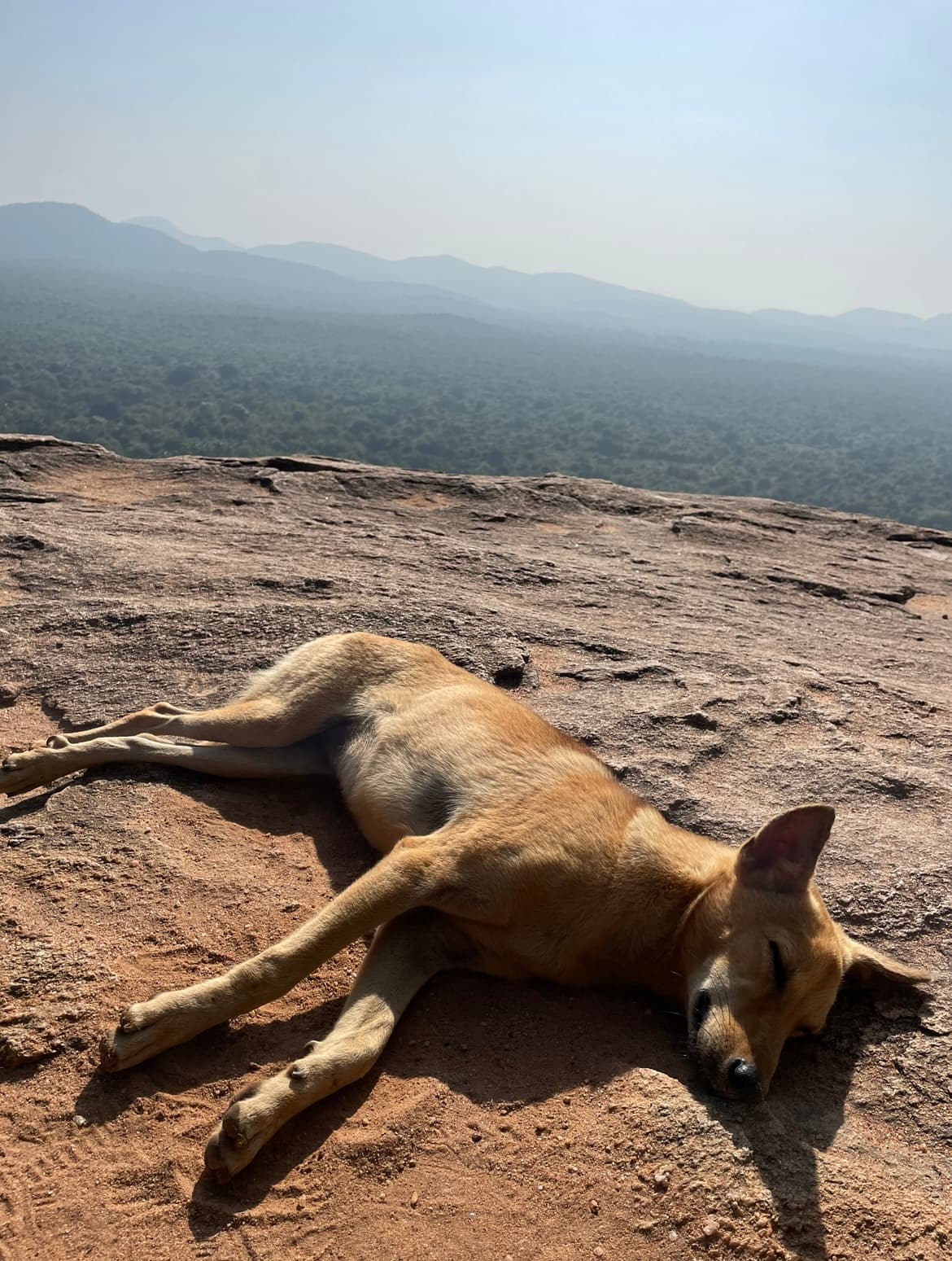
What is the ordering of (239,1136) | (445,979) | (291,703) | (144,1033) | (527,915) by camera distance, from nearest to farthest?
(239,1136), (144,1033), (527,915), (445,979), (291,703)

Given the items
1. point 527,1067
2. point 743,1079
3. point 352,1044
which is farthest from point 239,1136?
point 743,1079

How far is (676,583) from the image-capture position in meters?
11.3

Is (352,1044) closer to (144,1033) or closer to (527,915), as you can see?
(144,1033)

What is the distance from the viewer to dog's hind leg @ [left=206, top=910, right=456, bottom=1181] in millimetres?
3129

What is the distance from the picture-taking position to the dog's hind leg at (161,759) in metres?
5.05

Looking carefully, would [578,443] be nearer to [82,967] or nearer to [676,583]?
[676,583]

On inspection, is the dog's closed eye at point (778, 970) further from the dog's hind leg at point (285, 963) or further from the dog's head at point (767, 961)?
the dog's hind leg at point (285, 963)

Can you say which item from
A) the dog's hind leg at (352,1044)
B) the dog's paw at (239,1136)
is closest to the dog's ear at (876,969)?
the dog's hind leg at (352,1044)

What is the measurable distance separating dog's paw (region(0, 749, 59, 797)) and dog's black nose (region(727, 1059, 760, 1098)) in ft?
11.9

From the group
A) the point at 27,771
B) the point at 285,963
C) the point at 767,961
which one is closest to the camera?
the point at 285,963

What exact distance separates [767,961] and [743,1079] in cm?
49

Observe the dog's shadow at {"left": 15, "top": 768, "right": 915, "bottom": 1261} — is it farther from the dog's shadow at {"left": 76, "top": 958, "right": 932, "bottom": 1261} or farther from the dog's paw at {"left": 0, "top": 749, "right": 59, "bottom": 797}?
the dog's paw at {"left": 0, "top": 749, "right": 59, "bottom": 797}

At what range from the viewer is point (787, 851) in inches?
163

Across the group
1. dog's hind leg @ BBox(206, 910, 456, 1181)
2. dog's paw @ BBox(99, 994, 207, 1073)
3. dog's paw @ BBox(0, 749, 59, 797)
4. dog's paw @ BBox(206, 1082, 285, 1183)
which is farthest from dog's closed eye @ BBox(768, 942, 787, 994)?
dog's paw @ BBox(0, 749, 59, 797)
